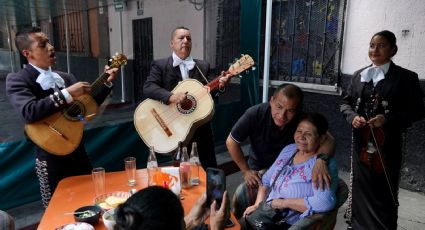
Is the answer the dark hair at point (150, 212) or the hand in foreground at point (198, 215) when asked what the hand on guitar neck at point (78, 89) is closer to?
the hand in foreground at point (198, 215)

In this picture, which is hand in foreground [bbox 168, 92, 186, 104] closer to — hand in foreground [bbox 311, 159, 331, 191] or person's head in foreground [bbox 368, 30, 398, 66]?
hand in foreground [bbox 311, 159, 331, 191]

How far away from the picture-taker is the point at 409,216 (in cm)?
328

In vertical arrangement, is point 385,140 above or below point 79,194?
above

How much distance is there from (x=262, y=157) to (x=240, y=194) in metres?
0.33

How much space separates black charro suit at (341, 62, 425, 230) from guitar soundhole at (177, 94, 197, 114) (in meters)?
1.31

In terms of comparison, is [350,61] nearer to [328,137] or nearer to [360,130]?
[360,130]

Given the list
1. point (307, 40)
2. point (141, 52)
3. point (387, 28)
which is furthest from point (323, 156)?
point (141, 52)

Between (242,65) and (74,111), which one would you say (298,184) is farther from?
(74,111)

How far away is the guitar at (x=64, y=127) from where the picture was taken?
2205 mm

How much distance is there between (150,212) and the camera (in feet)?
3.32

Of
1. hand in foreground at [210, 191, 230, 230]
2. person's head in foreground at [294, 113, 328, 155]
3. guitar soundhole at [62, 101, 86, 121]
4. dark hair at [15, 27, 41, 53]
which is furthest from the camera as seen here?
A: guitar soundhole at [62, 101, 86, 121]

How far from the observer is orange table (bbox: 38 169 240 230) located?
1.61 meters

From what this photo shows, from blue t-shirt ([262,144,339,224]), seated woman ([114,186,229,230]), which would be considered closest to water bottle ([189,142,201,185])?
blue t-shirt ([262,144,339,224])

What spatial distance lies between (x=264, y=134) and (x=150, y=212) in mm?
1523
